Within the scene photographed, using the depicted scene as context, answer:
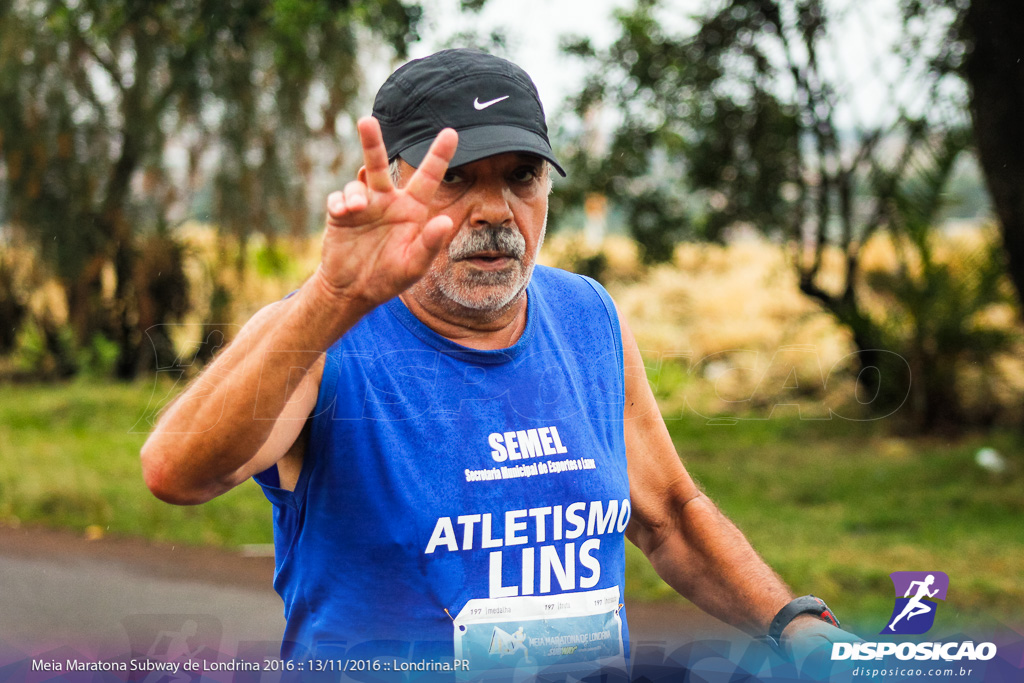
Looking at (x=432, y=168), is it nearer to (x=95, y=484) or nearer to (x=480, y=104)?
(x=480, y=104)

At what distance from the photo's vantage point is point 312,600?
1677 mm

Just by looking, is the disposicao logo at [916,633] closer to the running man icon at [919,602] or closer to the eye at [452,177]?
the running man icon at [919,602]

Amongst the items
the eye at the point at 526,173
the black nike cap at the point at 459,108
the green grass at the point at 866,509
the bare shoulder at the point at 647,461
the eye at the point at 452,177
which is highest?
the black nike cap at the point at 459,108

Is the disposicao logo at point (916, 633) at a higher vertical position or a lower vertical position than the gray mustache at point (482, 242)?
lower

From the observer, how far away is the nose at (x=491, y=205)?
5.78 feet

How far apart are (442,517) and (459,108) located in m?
0.70

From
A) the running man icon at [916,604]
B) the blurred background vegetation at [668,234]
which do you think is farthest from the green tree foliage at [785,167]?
the running man icon at [916,604]

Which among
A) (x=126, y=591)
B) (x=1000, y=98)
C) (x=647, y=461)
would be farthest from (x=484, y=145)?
(x=1000, y=98)

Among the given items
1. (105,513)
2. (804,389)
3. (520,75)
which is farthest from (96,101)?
(520,75)

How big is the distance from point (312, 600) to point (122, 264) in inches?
373

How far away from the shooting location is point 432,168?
1408 mm

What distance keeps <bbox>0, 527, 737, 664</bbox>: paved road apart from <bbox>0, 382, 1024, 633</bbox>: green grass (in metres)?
0.24

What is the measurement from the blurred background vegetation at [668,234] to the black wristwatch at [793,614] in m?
2.64

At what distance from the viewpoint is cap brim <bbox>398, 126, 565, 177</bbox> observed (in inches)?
67.2
